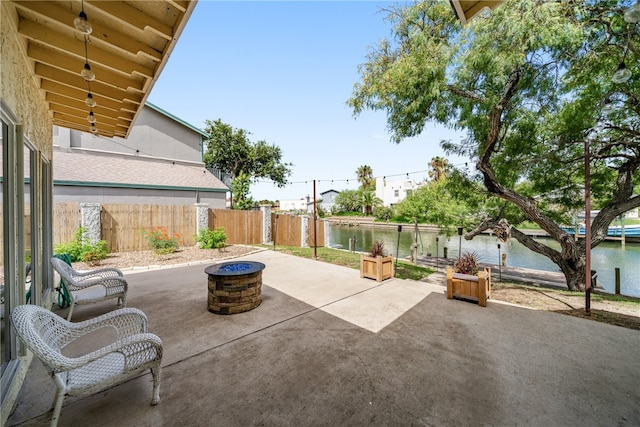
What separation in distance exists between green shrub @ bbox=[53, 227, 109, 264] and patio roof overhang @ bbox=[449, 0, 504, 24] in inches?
395

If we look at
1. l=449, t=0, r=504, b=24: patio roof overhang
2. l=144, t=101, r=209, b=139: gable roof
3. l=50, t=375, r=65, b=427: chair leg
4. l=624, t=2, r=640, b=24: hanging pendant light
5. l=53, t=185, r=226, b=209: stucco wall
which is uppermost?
l=144, t=101, r=209, b=139: gable roof

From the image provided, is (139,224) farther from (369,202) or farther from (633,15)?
(369,202)

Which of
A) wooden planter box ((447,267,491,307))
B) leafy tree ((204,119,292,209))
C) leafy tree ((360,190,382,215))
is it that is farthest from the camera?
leafy tree ((360,190,382,215))

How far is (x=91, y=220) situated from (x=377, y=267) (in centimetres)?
948

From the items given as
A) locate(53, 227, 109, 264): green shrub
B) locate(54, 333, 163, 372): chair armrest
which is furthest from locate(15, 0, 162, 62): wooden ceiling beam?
locate(53, 227, 109, 264): green shrub

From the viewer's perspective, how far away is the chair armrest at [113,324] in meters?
2.32

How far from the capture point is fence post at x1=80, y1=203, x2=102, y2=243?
830 centimetres

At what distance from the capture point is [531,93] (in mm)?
6066

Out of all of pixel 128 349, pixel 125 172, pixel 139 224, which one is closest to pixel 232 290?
pixel 128 349

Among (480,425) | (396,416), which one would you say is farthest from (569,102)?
(396,416)

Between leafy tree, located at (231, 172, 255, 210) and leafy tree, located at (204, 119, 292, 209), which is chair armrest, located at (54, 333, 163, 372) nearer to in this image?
leafy tree, located at (231, 172, 255, 210)

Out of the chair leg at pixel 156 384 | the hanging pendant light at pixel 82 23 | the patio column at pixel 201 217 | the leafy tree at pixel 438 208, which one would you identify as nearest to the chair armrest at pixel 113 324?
the chair leg at pixel 156 384

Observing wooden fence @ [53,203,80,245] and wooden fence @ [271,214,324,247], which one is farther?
wooden fence @ [271,214,324,247]

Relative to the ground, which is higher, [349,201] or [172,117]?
[172,117]
